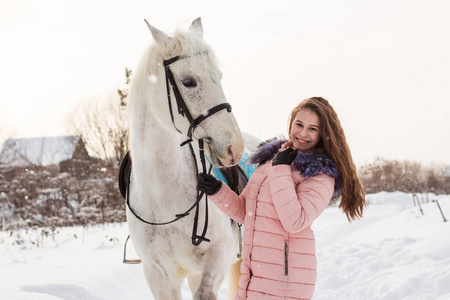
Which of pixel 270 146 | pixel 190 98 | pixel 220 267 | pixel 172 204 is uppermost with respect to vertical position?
pixel 190 98

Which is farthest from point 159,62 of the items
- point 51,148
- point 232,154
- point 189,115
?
point 51,148

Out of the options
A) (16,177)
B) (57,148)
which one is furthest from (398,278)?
(57,148)

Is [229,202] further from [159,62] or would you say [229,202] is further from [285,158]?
[159,62]

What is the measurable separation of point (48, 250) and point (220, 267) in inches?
249

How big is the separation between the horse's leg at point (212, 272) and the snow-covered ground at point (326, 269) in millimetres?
2128

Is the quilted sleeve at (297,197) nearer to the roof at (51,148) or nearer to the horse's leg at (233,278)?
the horse's leg at (233,278)

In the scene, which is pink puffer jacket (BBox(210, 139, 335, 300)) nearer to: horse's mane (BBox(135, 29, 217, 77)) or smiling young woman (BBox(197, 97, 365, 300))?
smiling young woman (BBox(197, 97, 365, 300))

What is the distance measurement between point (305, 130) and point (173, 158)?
978 mm

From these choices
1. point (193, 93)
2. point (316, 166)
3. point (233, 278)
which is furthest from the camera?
point (233, 278)

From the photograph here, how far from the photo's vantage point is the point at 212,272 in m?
2.26

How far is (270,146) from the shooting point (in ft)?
7.02

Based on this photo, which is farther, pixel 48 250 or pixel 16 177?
pixel 16 177

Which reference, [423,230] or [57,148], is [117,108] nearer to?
[57,148]

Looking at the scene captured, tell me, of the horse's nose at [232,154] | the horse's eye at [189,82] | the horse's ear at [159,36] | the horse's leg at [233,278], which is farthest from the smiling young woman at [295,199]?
the horse's leg at [233,278]
